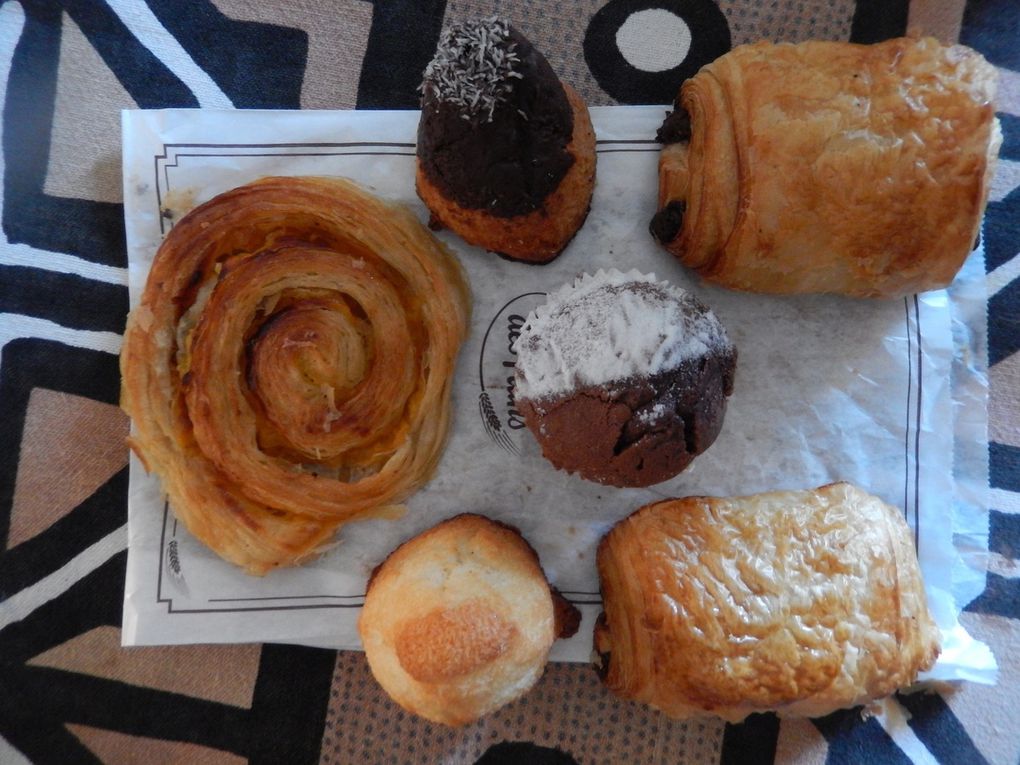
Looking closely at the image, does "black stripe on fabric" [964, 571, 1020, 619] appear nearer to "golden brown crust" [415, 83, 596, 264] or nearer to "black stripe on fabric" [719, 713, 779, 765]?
"black stripe on fabric" [719, 713, 779, 765]

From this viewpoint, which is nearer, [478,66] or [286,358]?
[478,66]

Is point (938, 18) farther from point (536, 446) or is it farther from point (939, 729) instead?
point (939, 729)

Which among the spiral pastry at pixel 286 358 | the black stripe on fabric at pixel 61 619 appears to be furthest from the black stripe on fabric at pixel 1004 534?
the black stripe on fabric at pixel 61 619

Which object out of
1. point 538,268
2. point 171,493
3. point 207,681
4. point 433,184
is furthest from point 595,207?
point 207,681

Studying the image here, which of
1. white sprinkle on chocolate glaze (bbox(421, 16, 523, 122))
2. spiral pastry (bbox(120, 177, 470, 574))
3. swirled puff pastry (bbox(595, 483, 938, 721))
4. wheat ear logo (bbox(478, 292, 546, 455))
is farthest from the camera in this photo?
wheat ear logo (bbox(478, 292, 546, 455))

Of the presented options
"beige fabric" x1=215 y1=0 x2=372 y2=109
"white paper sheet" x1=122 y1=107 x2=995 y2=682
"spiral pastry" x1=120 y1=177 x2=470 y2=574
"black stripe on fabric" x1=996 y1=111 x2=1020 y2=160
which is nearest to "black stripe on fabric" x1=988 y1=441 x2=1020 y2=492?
"white paper sheet" x1=122 y1=107 x2=995 y2=682

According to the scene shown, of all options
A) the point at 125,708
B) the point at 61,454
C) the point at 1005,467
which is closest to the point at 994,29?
the point at 1005,467

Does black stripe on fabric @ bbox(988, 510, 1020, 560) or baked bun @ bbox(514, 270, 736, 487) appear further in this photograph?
black stripe on fabric @ bbox(988, 510, 1020, 560)
